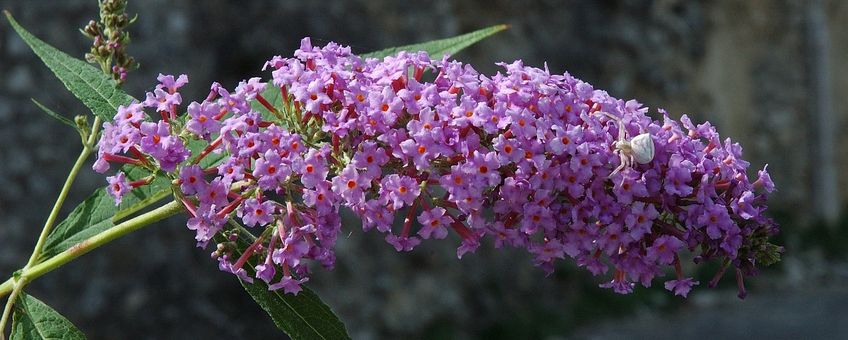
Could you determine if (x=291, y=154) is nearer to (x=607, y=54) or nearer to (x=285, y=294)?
(x=285, y=294)

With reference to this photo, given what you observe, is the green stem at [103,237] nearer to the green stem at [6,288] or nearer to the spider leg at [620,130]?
the green stem at [6,288]

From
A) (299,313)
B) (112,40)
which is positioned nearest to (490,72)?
(112,40)

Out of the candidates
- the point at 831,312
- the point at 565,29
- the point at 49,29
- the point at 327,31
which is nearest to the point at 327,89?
the point at 49,29

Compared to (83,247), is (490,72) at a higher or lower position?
lower

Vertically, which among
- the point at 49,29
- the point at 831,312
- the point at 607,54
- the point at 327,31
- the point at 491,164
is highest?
the point at 491,164

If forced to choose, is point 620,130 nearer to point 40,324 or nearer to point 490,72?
point 40,324
